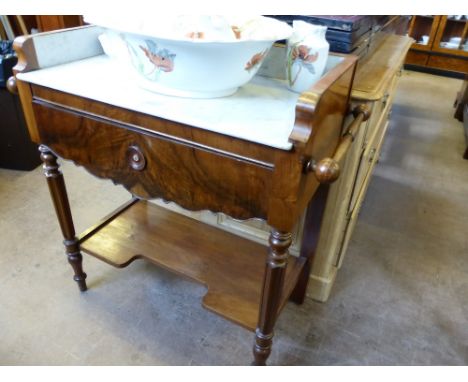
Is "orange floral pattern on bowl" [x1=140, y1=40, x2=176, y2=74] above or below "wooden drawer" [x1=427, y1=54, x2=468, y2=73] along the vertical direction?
above

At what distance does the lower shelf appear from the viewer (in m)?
1.04

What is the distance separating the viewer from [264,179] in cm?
68

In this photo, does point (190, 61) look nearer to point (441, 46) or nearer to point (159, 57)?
point (159, 57)

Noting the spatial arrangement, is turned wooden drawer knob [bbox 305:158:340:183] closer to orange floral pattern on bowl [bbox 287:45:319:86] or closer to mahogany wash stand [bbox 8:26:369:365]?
mahogany wash stand [bbox 8:26:369:365]

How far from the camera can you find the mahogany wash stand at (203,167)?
2.18 feet

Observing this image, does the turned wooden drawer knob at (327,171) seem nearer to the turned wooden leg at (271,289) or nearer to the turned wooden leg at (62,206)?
the turned wooden leg at (271,289)

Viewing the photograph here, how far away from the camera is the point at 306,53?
777mm

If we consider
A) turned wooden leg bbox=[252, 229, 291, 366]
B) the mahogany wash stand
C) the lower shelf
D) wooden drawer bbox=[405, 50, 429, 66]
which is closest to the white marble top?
the mahogany wash stand

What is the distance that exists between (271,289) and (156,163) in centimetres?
36

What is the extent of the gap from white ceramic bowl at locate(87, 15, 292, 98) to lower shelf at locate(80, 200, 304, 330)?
542 millimetres

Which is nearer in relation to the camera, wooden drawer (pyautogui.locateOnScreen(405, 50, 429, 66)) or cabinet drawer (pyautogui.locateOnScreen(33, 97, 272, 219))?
cabinet drawer (pyautogui.locateOnScreen(33, 97, 272, 219))

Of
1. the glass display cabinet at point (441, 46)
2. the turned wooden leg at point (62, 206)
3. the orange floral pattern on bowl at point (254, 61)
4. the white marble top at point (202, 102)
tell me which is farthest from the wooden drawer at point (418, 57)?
the turned wooden leg at point (62, 206)

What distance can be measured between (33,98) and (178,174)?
1.37 feet

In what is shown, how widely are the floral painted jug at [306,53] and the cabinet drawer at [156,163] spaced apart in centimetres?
26
